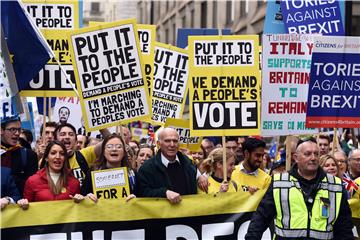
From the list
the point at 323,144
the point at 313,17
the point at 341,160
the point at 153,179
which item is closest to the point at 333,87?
the point at 341,160

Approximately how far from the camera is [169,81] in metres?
11.2

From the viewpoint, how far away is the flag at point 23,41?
29.8 feet

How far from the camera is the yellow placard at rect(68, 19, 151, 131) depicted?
836 centimetres

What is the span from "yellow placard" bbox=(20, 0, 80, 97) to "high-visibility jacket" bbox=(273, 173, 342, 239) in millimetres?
4314

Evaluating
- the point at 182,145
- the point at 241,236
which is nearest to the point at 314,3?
the point at 182,145

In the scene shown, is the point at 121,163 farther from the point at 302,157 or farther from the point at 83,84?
the point at 302,157

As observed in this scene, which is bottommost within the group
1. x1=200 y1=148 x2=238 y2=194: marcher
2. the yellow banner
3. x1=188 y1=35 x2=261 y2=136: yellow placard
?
the yellow banner

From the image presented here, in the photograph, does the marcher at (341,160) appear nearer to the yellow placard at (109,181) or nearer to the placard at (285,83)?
the placard at (285,83)

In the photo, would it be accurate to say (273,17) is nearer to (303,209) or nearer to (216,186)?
(216,186)

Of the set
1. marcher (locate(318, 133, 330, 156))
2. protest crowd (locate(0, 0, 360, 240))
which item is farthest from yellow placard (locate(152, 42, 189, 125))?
marcher (locate(318, 133, 330, 156))

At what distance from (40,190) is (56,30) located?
3.62 metres

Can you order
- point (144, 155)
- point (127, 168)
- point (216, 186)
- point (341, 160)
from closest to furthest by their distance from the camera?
point (127, 168)
point (216, 186)
point (341, 160)
point (144, 155)

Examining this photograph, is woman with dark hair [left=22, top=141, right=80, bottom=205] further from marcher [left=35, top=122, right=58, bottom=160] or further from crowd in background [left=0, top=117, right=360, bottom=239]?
marcher [left=35, top=122, right=58, bottom=160]

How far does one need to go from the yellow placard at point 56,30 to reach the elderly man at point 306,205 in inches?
168
